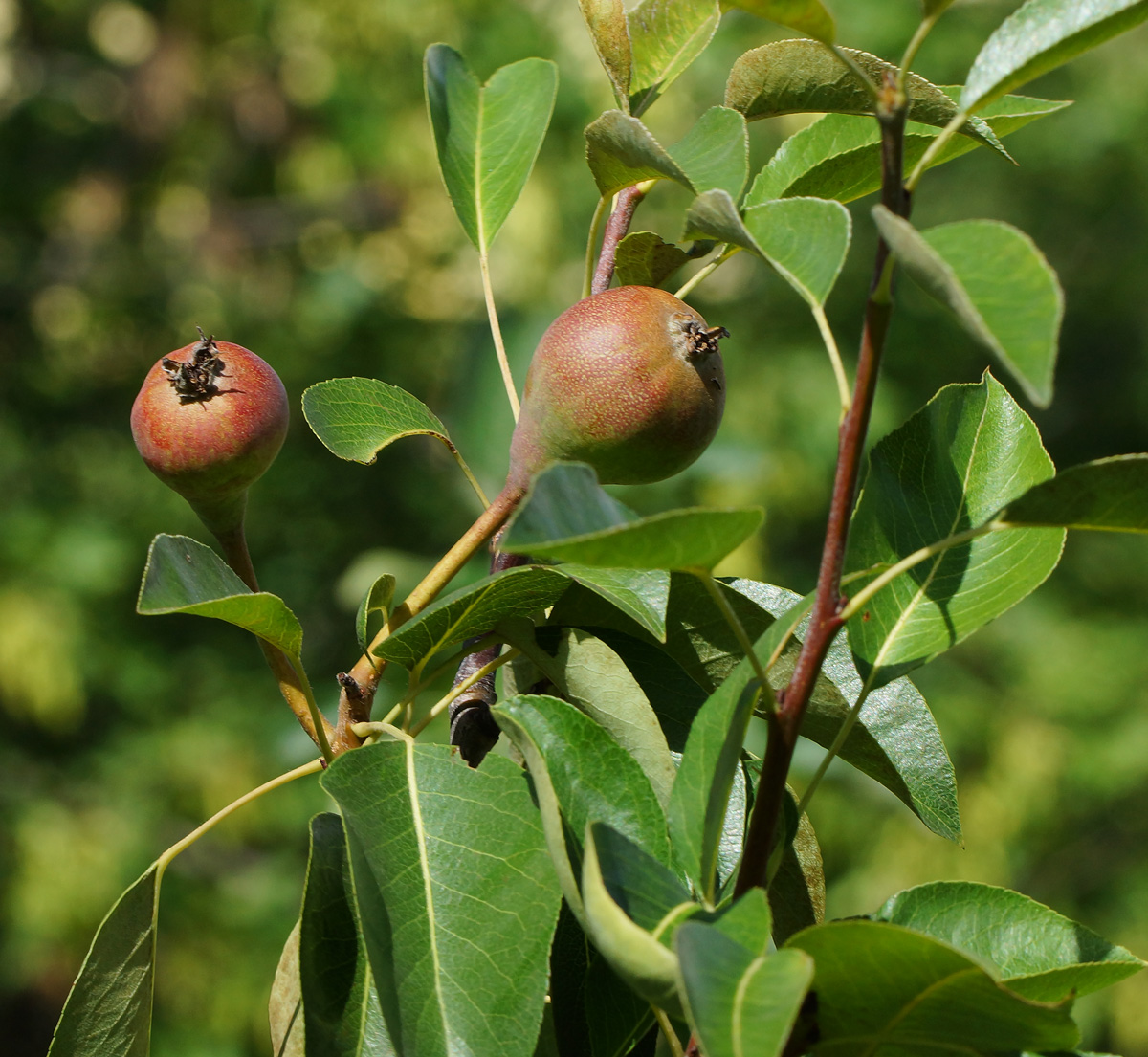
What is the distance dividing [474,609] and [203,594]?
139 mm

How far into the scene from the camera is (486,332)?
6.40ft

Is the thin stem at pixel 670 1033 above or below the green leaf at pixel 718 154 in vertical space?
below

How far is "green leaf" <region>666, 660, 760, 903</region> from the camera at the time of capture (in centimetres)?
50

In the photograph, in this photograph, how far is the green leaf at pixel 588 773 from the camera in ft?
1.84

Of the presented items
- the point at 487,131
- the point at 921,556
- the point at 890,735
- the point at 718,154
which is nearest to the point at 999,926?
the point at 890,735

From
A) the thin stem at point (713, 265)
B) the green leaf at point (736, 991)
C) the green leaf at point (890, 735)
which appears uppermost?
the thin stem at point (713, 265)

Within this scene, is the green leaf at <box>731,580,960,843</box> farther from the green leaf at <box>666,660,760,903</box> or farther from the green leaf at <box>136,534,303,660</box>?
the green leaf at <box>136,534,303,660</box>

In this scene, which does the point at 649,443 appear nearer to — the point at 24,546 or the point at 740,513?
the point at 740,513

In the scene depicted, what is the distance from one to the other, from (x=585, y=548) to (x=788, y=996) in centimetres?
17

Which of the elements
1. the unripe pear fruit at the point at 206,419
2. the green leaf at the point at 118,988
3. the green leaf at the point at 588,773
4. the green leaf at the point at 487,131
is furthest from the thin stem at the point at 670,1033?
the green leaf at the point at 487,131

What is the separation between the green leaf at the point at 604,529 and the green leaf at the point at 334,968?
0.83 ft

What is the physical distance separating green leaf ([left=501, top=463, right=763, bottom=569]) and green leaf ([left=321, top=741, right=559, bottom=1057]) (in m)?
0.21

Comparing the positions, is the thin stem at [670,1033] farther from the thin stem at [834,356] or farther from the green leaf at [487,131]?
the green leaf at [487,131]

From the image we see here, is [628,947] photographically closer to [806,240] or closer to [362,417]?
[806,240]
